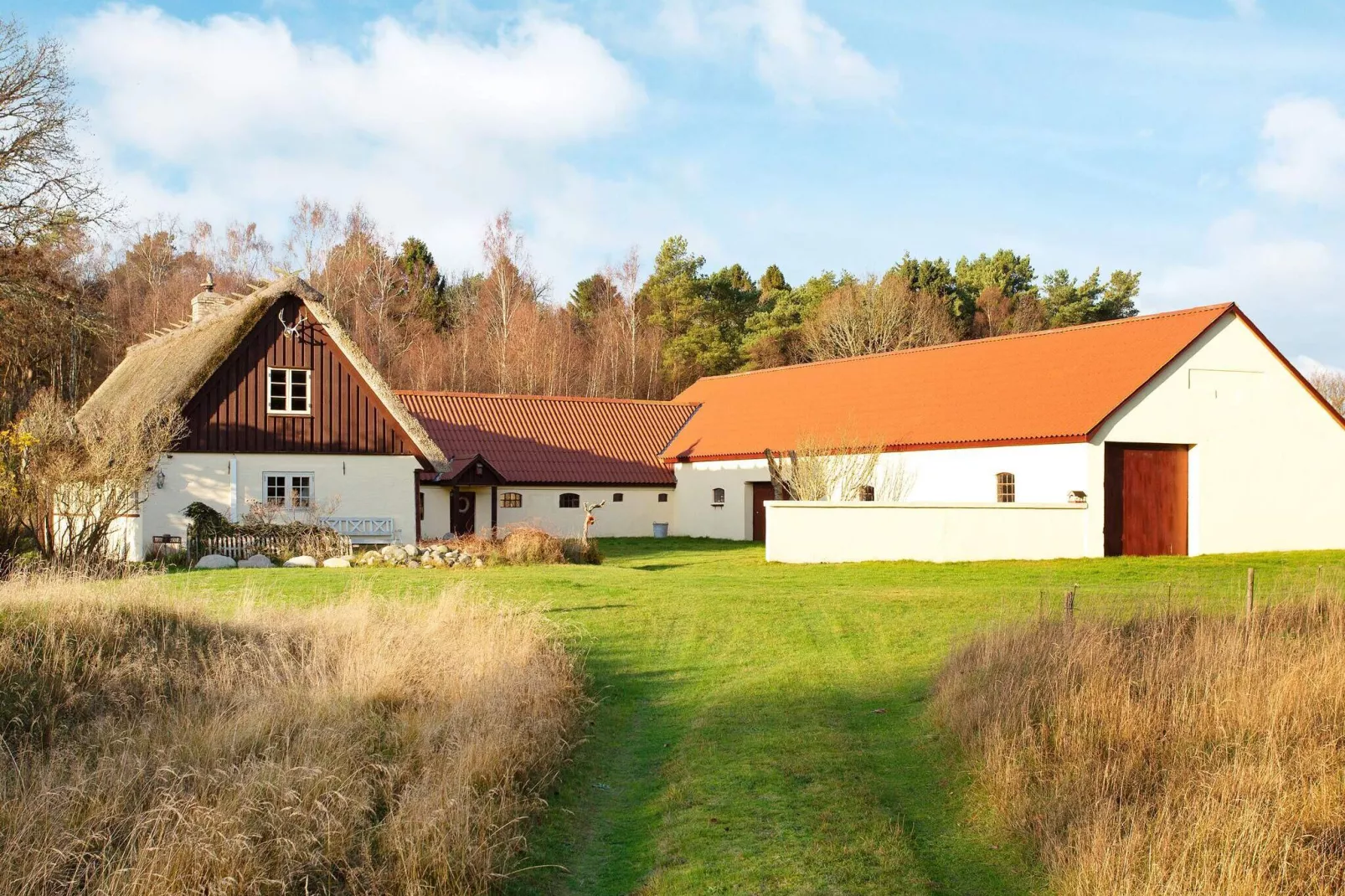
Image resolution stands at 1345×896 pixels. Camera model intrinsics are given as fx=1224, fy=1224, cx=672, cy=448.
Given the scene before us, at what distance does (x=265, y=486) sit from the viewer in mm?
28219

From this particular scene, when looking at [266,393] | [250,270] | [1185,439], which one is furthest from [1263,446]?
[250,270]

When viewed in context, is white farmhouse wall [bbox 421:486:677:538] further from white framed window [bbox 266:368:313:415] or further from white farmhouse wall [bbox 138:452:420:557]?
white framed window [bbox 266:368:313:415]

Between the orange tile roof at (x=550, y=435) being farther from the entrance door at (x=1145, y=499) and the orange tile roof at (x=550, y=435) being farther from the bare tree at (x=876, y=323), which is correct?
the bare tree at (x=876, y=323)

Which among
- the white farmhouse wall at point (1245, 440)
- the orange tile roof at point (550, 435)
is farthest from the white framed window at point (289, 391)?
the white farmhouse wall at point (1245, 440)

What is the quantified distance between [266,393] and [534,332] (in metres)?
27.3

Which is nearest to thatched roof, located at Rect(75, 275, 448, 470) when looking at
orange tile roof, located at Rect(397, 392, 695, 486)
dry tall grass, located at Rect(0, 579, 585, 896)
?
orange tile roof, located at Rect(397, 392, 695, 486)

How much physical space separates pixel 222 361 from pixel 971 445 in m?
17.7

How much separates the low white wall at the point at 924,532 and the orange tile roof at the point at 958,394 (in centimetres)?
214

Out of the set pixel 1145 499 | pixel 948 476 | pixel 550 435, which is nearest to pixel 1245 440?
pixel 1145 499

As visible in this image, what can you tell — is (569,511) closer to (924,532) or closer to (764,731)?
(924,532)

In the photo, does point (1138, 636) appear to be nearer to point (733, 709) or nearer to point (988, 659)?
point (988, 659)

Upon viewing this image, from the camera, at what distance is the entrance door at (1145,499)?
92.0 ft

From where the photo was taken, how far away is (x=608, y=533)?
39.2m

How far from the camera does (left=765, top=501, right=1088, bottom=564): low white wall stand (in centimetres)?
2703
